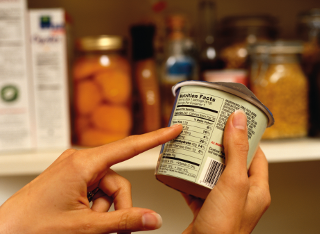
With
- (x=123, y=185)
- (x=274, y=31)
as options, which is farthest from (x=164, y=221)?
(x=274, y=31)

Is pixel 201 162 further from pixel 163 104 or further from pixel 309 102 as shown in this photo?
pixel 309 102

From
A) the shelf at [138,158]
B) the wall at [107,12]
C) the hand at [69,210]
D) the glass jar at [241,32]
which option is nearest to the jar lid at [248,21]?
the glass jar at [241,32]

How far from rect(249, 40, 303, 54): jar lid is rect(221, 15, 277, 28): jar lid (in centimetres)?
13

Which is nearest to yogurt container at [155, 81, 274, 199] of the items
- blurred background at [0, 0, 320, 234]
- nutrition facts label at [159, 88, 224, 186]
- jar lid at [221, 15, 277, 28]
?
nutrition facts label at [159, 88, 224, 186]

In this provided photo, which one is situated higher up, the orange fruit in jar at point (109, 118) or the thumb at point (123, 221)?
the orange fruit in jar at point (109, 118)

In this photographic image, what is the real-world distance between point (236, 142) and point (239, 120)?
0.03 metres

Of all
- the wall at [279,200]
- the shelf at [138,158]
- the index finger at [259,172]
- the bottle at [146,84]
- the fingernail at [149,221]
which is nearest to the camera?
the fingernail at [149,221]

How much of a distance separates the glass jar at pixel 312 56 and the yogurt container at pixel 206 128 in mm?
422

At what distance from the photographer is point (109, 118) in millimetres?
660

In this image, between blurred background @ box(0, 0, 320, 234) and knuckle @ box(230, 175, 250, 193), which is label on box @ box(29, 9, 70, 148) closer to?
blurred background @ box(0, 0, 320, 234)

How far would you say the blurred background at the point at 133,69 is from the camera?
24.6 inches

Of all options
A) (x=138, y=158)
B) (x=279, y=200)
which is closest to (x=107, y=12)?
(x=138, y=158)

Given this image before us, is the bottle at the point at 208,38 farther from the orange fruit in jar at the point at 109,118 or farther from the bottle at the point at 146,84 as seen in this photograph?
the orange fruit in jar at the point at 109,118

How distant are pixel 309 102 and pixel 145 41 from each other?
1.48ft
